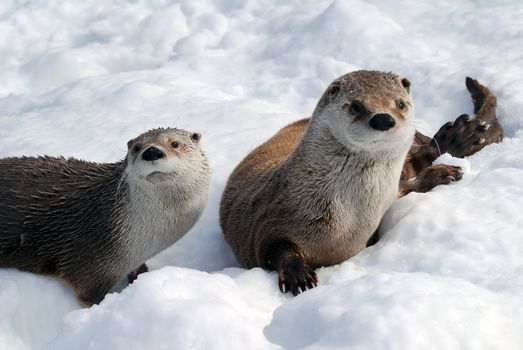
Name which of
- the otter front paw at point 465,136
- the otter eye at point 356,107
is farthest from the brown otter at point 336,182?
the otter front paw at point 465,136

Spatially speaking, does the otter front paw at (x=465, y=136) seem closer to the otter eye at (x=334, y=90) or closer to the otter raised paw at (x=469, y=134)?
the otter raised paw at (x=469, y=134)

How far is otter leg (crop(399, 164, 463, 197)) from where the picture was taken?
4.34 metres

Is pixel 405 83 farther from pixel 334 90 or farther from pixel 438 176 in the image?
pixel 438 176

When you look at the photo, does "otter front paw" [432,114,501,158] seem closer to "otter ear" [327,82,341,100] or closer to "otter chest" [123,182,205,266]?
"otter ear" [327,82,341,100]

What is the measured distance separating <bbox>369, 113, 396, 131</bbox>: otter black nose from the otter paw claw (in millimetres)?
751

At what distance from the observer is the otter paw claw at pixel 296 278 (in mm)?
3408

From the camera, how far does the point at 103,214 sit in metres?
4.14

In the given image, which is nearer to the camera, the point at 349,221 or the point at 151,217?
the point at 349,221

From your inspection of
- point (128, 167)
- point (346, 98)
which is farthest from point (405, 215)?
point (128, 167)

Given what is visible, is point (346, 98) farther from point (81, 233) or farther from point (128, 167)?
point (81, 233)

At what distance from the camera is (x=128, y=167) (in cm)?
401

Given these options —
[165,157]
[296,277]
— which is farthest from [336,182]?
[165,157]

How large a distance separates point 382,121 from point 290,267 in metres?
0.81

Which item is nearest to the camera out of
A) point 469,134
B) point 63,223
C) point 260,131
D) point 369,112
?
point 369,112
